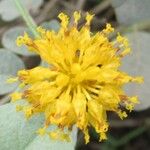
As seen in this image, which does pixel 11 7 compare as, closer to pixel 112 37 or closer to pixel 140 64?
pixel 112 37

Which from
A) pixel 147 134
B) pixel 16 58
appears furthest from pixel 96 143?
pixel 16 58

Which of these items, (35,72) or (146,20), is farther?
(146,20)

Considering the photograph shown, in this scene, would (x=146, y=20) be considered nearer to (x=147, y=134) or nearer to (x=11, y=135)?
(x=147, y=134)

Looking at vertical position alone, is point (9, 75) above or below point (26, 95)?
above

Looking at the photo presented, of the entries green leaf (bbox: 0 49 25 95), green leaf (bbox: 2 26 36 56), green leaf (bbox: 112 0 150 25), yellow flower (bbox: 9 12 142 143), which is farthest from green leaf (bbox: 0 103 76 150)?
green leaf (bbox: 112 0 150 25)

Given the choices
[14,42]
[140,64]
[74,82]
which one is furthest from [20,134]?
[140,64]

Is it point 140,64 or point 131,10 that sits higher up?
point 131,10
